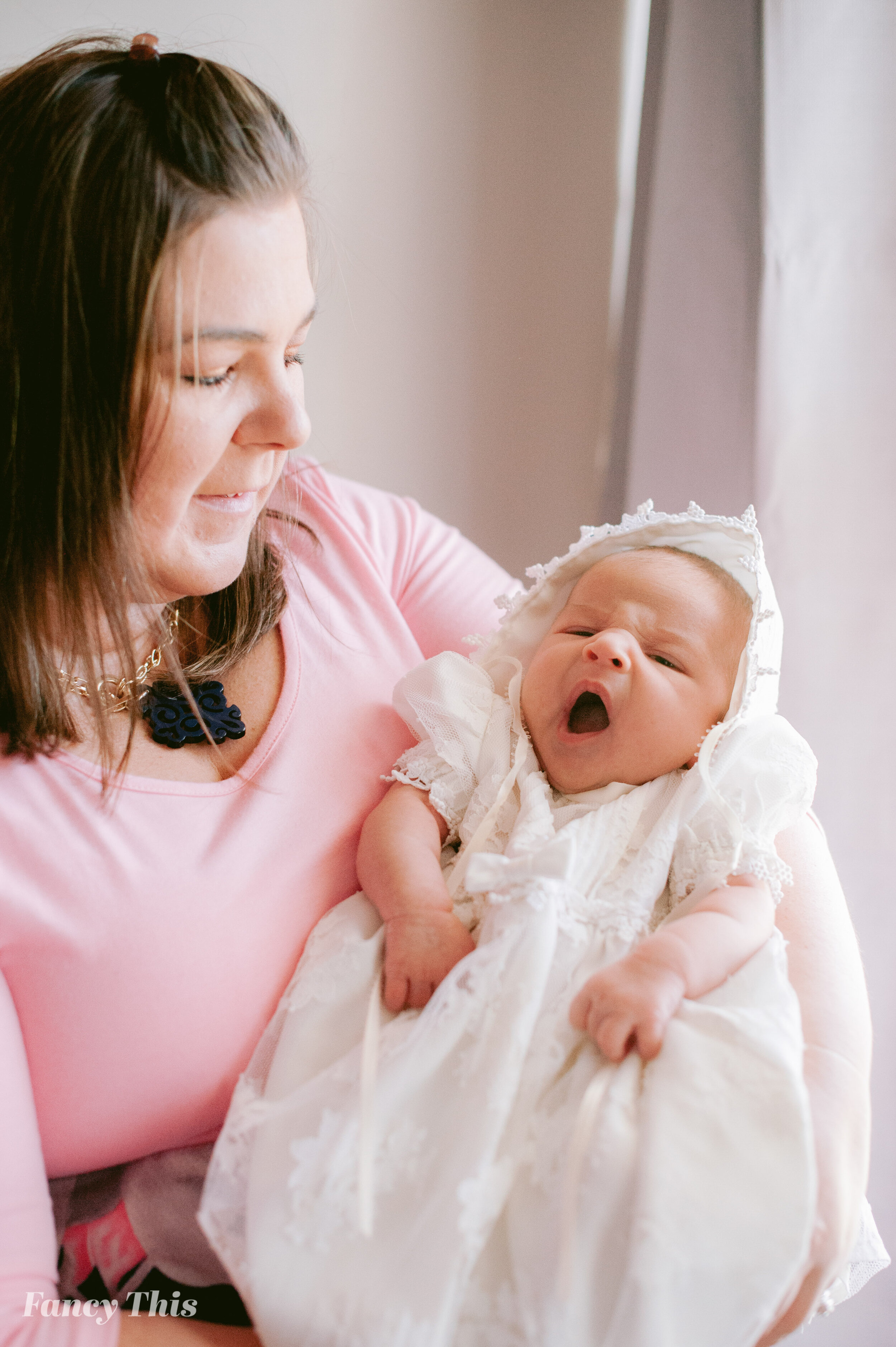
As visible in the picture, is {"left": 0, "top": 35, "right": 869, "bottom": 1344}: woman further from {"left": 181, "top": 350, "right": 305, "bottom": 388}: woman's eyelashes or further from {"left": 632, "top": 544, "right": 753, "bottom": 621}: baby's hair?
{"left": 632, "top": 544, "right": 753, "bottom": 621}: baby's hair

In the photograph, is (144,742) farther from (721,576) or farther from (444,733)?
(721,576)

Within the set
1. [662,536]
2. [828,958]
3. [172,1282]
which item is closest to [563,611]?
[662,536]

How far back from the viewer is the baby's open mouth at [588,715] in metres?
1.12

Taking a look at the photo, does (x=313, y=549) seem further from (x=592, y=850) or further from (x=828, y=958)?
(x=828, y=958)

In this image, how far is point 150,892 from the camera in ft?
3.08

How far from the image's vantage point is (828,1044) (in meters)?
0.87

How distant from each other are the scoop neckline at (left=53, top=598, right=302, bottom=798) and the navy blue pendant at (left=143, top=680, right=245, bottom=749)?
0.12 ft

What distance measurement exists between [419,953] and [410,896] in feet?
0.20

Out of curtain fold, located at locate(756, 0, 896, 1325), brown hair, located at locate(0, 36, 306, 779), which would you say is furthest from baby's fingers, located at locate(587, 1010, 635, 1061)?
curtain fold, located at locate(756, 0, 896, 1325)

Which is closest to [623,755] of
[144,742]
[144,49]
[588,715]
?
[588,715]

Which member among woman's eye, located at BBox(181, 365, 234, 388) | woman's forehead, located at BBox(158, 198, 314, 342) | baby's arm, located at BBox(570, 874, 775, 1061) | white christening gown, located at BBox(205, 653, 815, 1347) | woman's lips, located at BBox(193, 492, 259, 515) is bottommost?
white christening gown, located at BBox(205, 653, 815, 1347)

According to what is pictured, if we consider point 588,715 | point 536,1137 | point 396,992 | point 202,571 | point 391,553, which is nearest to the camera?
point 536,1137

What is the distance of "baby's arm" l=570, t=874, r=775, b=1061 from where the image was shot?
0.81m

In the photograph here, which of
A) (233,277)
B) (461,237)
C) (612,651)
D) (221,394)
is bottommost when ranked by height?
(612,651)
